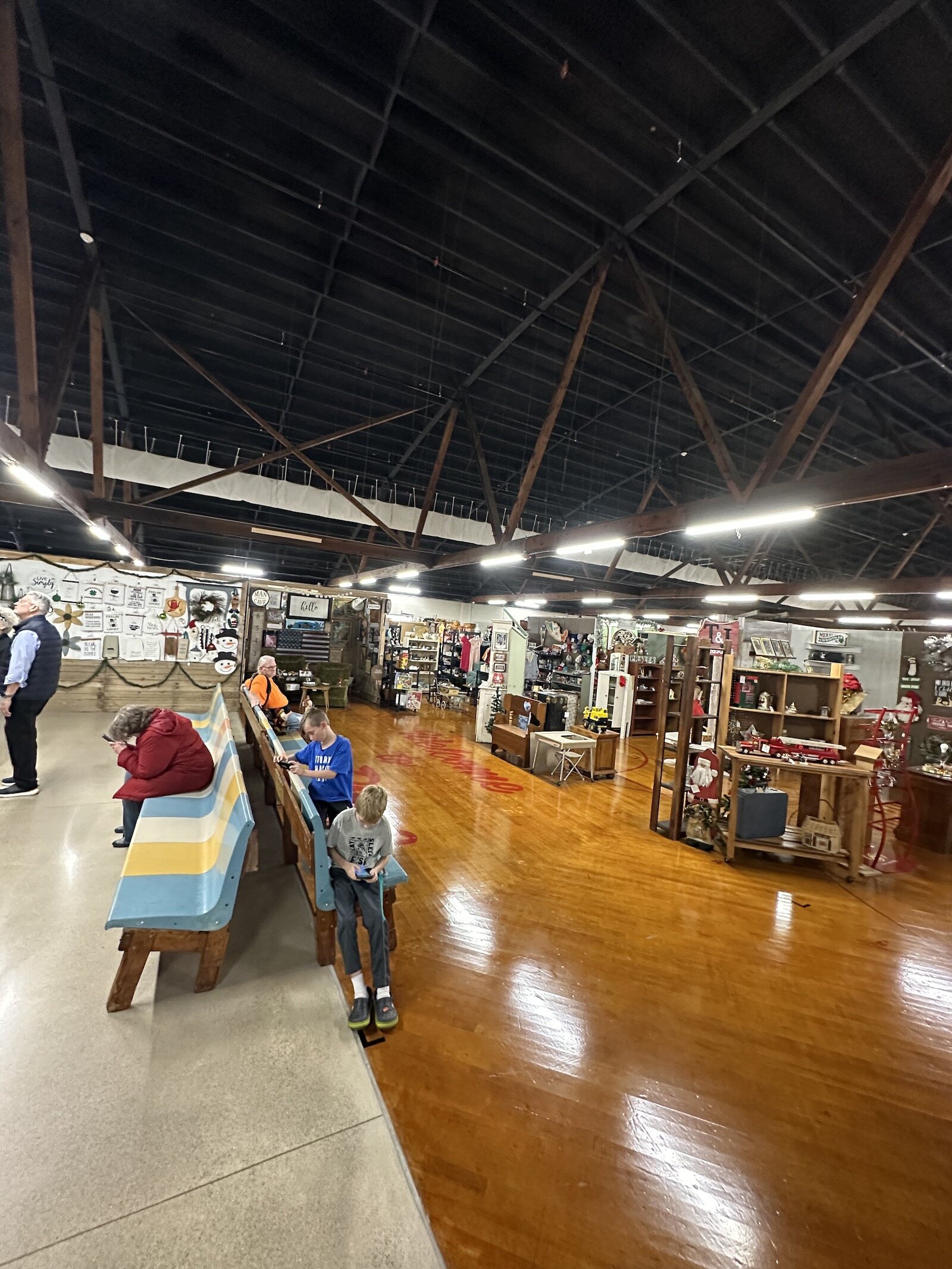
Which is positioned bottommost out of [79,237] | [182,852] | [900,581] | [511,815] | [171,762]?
[511,815]

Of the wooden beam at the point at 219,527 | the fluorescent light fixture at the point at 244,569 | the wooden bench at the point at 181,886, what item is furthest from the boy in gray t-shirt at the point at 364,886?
the fluorescent light fixture at the point at 244,569

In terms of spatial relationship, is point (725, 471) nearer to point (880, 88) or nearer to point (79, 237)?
point (880, 88)

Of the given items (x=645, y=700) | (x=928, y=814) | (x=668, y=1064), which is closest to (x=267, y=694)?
(x=668, y=1064)

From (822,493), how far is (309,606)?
9.22 metres

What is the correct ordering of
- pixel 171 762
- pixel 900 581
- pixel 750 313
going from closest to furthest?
1. pixel 171 762
2. pixel 750 313
3. pixel 900 581

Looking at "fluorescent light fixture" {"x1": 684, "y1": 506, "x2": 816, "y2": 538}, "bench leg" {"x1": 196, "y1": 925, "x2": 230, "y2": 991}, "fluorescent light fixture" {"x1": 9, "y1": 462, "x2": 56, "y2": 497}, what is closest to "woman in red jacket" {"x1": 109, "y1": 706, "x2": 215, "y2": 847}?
"bench leg" {"x1": 196, "y1": 925, "x2": 230, "y2": 991}

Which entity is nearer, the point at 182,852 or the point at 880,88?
the point at 880,88

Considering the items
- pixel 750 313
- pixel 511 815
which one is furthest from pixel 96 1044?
pixel 750 313

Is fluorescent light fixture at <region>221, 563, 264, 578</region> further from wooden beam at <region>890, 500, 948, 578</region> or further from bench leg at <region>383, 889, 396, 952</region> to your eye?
wooden beam at <region>890, 500, 948, 578</region>

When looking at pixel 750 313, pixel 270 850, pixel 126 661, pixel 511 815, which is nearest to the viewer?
pixel 750 313

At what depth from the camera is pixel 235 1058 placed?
2.17m

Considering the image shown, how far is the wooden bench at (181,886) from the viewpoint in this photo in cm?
235

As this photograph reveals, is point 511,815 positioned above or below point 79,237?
below

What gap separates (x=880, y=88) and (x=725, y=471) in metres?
2.06
